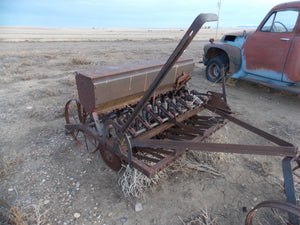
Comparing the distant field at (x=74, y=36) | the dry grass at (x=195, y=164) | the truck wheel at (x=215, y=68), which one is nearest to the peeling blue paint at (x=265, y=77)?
the truck wheel at (x=215, y=68)

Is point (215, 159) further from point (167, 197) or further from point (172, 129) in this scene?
point (167, 197)

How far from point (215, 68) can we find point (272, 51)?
2.11m

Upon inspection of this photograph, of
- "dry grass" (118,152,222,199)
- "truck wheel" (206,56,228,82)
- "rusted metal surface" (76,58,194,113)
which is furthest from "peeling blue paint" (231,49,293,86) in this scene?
"rusted metal surface" (76,58,194,113)

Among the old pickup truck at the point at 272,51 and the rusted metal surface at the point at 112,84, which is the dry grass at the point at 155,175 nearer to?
the rusted metal surface at the point at 112,84

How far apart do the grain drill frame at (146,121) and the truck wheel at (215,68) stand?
3.32 m

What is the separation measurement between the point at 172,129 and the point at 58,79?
5.28 m

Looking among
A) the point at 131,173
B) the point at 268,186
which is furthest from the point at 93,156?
the point at 268,186

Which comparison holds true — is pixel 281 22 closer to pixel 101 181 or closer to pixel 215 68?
pixel 215 68

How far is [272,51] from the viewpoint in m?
5.09

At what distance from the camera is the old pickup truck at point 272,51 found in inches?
189

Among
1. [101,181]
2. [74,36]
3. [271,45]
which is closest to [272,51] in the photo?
Answer: [271,45]

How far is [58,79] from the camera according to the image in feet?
23.2

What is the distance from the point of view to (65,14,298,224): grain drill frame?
1978mm

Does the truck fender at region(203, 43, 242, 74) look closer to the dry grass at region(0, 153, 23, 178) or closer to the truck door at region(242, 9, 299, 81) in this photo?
the truck door at region(242, 9, 299, 81)
